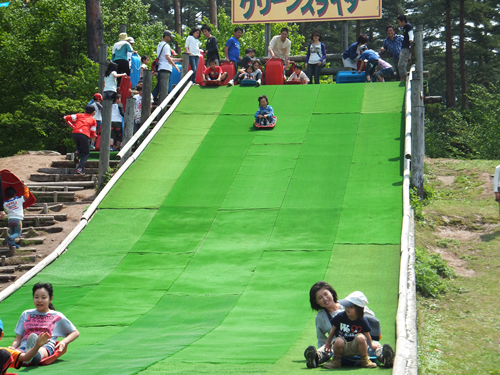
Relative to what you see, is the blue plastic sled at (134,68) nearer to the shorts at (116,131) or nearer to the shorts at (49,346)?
the shorts at (116,131)

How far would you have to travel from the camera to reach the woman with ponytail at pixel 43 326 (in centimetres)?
693

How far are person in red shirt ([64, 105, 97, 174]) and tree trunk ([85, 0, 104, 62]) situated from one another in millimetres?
9892

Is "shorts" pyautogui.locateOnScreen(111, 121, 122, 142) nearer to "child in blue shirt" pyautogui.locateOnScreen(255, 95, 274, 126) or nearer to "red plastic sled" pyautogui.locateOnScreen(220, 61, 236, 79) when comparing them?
"child in blue shirt" pyautogui.locateOnScreen(255, 95, 274, 126)

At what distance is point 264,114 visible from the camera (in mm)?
16062

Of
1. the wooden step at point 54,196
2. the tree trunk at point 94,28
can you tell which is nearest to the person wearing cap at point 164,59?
the wooden step at point 54,196

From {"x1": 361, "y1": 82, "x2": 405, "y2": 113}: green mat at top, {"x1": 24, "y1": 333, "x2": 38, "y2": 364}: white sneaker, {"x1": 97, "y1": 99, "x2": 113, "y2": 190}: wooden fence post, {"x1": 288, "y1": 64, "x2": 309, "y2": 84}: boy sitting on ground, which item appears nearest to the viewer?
{"x1": 24, "y1": 333, "x2": 38, "y2": 364}: white sneaker

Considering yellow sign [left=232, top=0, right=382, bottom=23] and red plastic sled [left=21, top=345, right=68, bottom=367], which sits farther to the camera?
yellow sign [left=232, top=0, right=382, bottom=23]

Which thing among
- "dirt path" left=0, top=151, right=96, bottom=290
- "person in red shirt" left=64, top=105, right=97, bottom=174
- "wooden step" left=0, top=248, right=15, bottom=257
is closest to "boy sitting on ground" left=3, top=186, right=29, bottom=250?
"wooden step" left=0, top=248, right=15, bottom=257

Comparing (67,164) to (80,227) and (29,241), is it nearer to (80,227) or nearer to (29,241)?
(29,241)

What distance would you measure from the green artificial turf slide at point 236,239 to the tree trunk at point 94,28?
9219mm

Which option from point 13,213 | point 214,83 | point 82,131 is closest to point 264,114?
point 214,83

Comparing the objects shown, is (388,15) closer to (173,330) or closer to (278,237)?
(278,237)

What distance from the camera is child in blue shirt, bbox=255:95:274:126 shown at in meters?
16.0

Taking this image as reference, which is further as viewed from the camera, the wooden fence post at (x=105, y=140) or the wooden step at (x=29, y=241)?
the wooden fence post at (x=105, y=140)
